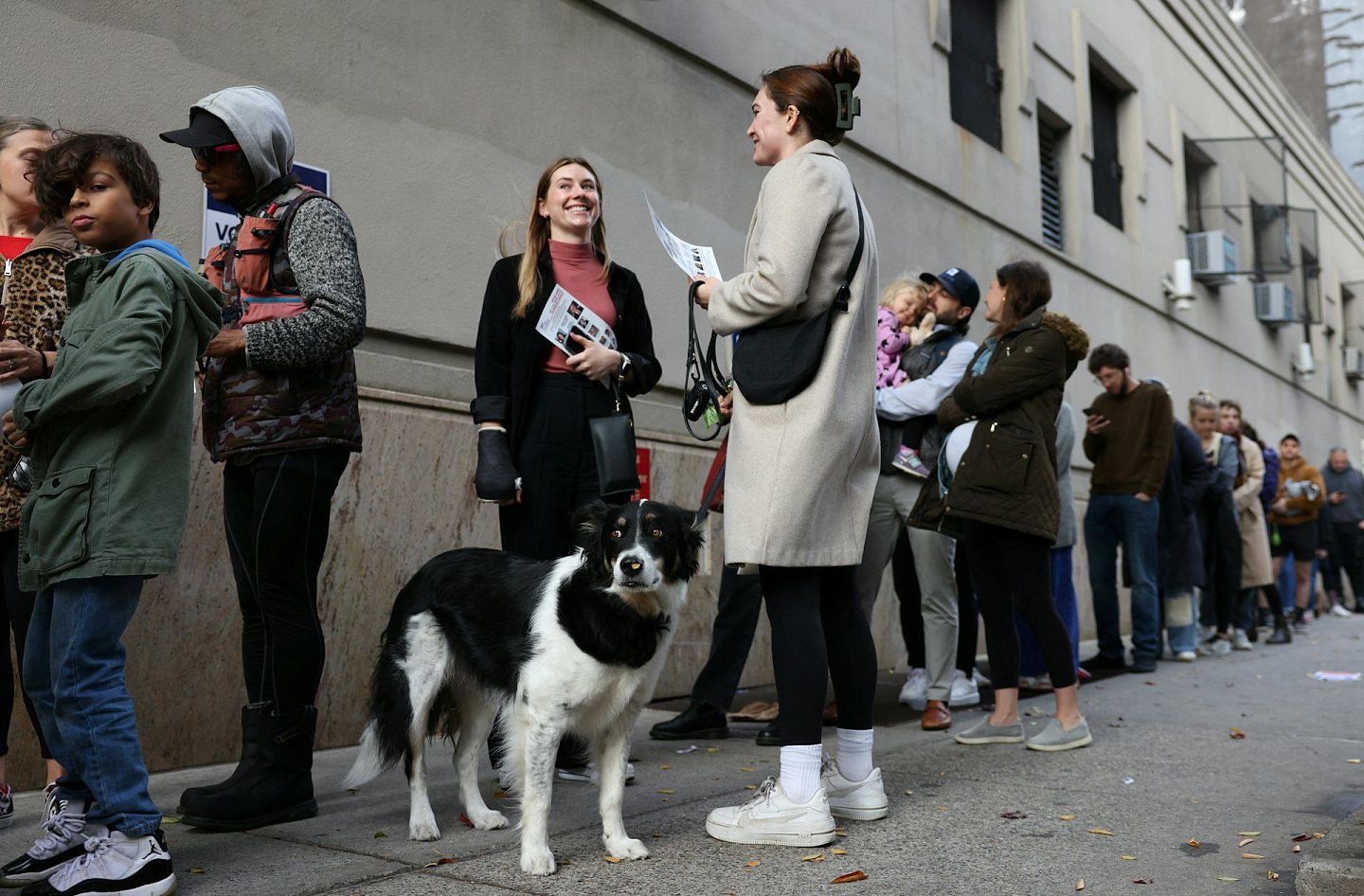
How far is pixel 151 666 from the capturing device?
14.3ft

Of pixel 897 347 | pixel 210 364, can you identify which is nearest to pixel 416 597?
pixel 210 364

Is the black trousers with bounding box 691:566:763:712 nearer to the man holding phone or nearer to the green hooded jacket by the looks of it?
the green hooded jacket

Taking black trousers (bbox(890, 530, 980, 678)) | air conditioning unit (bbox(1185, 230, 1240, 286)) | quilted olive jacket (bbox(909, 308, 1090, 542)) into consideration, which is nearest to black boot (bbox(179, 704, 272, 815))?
quilted olive jacket (bbox(909, 308, 1090, 542))

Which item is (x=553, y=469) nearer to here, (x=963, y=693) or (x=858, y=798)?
(x=858, y=798)

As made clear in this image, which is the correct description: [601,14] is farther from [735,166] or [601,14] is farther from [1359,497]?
[1359,497]

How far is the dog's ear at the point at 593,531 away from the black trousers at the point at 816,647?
20.6 inches

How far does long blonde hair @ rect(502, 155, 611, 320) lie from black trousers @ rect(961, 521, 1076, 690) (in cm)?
196

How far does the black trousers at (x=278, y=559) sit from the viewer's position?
3.50 metres

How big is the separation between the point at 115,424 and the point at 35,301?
0.96m

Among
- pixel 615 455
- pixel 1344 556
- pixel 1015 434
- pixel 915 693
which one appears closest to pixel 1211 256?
pixel 1344 556

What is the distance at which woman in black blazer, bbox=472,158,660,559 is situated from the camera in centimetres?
416

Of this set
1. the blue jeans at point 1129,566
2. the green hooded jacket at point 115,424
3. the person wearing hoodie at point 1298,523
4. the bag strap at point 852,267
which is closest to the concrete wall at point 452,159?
the blue jeans at point 1129,566

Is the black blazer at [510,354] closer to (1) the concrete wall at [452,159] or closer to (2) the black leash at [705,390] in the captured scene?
(2) the black leash at [705,390]

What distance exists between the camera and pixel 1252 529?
10719 millimetres
